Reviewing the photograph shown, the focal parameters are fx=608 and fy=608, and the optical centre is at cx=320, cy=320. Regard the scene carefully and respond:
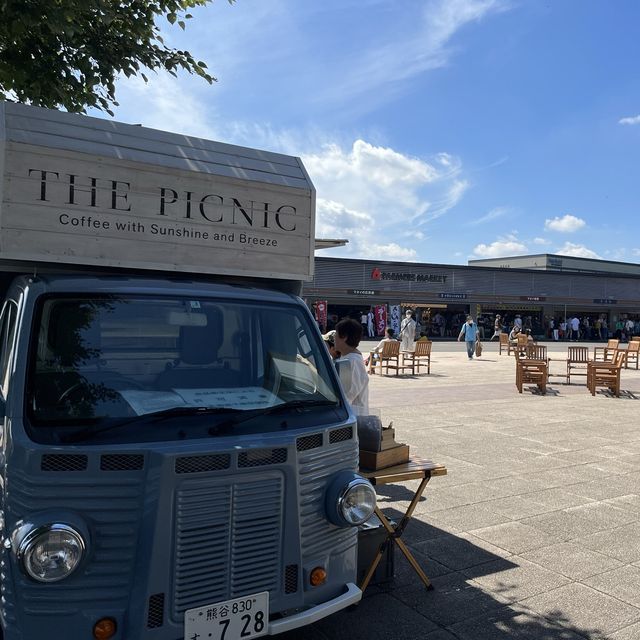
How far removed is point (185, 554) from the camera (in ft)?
8.84

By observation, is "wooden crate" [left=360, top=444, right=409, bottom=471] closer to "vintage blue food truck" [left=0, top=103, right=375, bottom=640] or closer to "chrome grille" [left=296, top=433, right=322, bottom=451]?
"vintage blue food truck" [left=0, top=103, right=375, bottom=640]

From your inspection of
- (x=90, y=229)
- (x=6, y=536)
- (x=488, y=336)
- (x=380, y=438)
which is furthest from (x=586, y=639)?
(x=488, y=336)

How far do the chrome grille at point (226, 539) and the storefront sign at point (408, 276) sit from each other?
4150cm

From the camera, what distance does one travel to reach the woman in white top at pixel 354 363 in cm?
523

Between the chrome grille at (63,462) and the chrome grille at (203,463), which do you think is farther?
the chrome grille at (203,463)

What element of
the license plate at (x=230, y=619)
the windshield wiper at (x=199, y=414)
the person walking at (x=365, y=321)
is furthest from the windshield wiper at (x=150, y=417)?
the person walking at (x=365, y=321)

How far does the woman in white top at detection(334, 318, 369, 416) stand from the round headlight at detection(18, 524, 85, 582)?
8.40 feet

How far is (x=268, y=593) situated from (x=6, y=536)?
1195mm

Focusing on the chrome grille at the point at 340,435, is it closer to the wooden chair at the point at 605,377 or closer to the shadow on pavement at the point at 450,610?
the shadow on pavement at the point at 450,610

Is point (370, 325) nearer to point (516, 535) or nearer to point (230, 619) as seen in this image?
point (516, 535)

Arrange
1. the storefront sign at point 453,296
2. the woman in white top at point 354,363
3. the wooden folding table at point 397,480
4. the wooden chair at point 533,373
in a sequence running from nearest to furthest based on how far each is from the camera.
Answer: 1. the wooden folding table at point 397,480
2. the woman in white top at point 354,363
3. the wooden chair at point 533,373
4. the storefront sign at point 453,296

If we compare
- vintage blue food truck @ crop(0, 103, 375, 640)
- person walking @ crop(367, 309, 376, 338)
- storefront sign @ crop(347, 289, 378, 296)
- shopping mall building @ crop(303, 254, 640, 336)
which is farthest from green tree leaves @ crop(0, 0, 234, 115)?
storefront sign @ crop(347, 289, 378, 296)

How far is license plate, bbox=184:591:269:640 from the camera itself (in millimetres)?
2680

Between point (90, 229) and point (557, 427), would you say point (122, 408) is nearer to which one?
point (90, 229)
